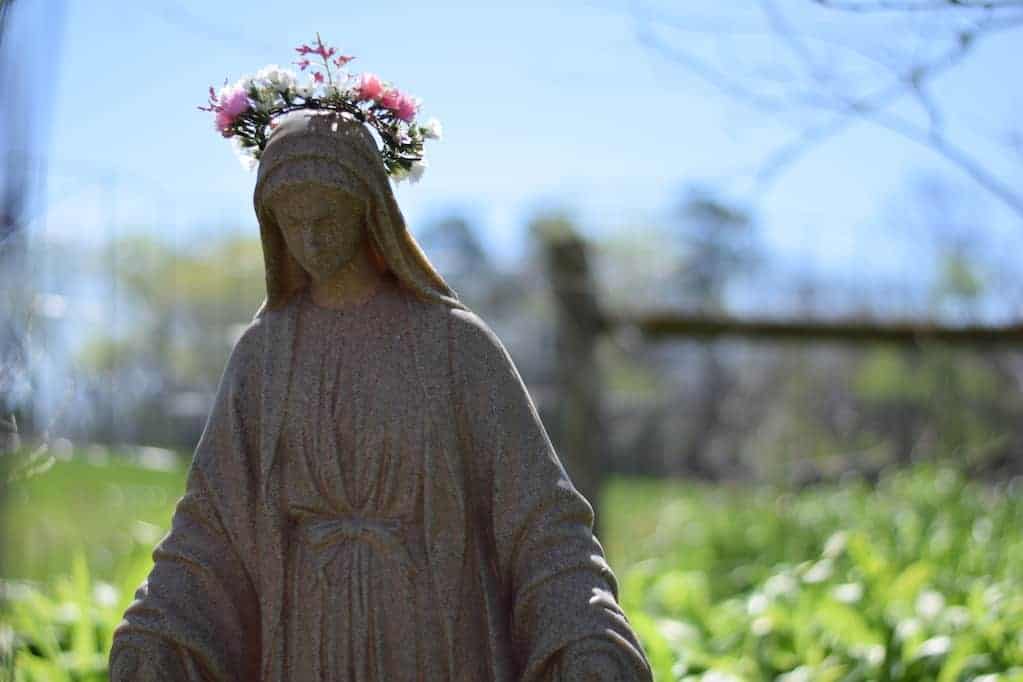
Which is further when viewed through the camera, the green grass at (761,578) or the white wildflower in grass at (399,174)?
the green grass at (761,578)

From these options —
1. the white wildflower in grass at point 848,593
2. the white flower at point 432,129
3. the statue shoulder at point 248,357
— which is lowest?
the white wildflower in grass at point 848,593

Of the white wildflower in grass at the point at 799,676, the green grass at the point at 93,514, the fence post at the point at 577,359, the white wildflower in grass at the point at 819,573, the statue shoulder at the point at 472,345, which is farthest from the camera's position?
the fence post at the point at 577,359

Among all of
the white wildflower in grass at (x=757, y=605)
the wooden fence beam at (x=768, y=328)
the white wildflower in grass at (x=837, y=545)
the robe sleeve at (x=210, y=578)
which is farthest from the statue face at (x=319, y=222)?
the wooden fence beam at (x=768, y=328)

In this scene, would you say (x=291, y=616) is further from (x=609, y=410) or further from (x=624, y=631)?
(x=609, y=410)

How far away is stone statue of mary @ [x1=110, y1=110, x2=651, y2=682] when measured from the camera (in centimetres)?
278

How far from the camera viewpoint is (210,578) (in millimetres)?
2900

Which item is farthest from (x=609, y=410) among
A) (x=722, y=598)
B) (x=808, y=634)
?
(x=808, y=634)

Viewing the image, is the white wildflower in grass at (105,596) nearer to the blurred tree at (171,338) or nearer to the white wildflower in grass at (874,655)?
the white wildflower in grass at (874,655)

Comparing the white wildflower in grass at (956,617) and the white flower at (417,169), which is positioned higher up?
the white flower at (417,169)

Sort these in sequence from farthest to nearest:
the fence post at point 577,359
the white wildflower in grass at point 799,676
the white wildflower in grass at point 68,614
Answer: the fence post at point 577,359 < the white wildflower in grass at point 68,614 < the white wildflower in grass at point 799,676

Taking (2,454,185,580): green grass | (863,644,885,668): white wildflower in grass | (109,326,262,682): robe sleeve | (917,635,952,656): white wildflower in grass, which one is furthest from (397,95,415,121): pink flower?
(2,454,185,580): green grass

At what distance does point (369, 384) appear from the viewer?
2887 mm

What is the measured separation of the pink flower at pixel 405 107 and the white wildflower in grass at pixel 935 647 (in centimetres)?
312

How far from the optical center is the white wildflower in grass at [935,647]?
4.79 meters
